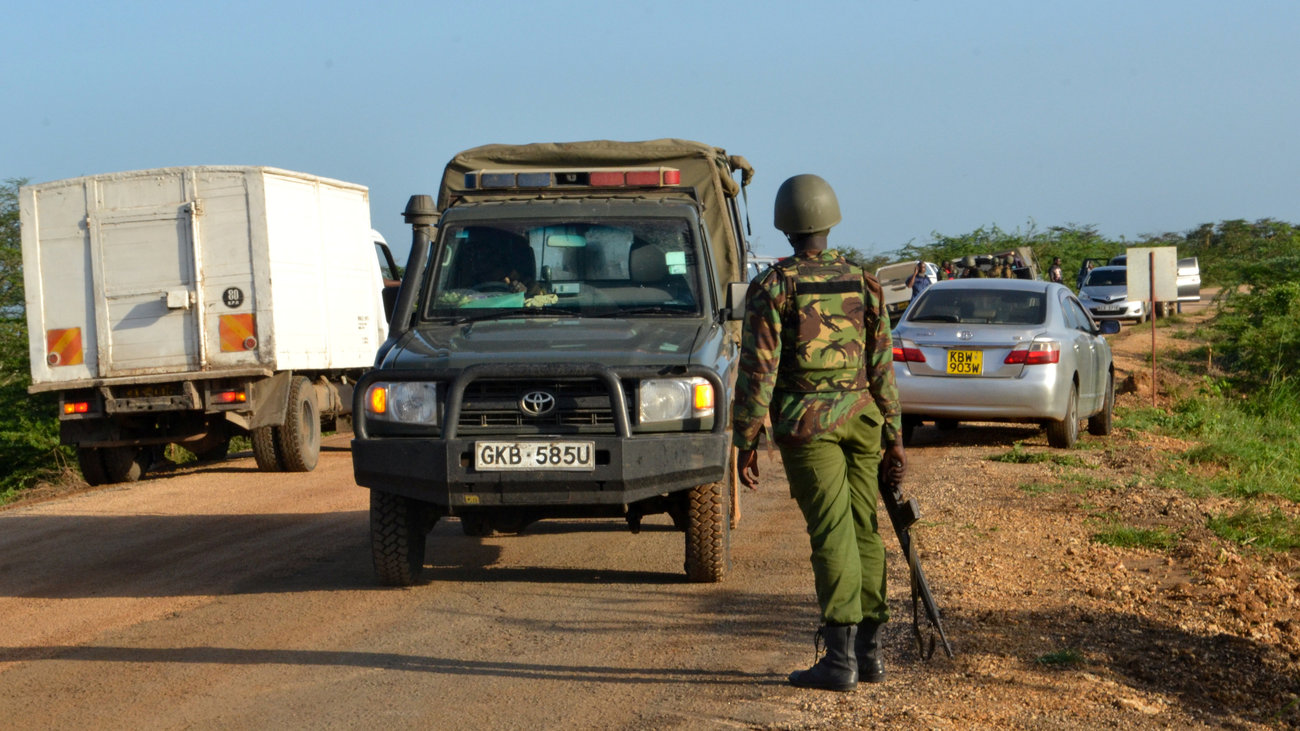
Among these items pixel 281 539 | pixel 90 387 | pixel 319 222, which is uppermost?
pixel 319 222

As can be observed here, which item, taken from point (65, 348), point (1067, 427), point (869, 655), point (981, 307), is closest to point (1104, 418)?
point (1067, 427)

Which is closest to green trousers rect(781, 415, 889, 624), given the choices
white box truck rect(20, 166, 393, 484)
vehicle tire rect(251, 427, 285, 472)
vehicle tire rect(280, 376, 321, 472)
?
white box truck rect(20, 166, 393, 484)

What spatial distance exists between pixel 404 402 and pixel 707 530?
5.21ft

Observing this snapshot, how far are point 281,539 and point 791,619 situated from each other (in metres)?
4.14

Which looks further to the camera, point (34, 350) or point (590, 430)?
point (34, 350)

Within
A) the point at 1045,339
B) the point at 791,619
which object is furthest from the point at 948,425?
the point at 791,619

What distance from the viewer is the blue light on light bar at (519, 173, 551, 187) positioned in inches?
316

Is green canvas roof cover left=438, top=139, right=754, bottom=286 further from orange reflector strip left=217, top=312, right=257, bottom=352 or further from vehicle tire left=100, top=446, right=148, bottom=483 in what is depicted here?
vehicle tire left=100, top=446, right=148, bottom=483

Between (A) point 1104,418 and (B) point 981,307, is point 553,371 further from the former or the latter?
(A) point 1104,418

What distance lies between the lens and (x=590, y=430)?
6355mm

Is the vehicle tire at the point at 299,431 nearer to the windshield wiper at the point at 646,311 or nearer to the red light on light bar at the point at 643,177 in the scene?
the red light on light bar at the point at 643,177

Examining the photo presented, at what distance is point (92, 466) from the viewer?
1388cm

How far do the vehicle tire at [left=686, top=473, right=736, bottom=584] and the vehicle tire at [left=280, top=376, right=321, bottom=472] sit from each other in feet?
24.2

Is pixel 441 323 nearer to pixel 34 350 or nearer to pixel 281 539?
pixel 281 539
